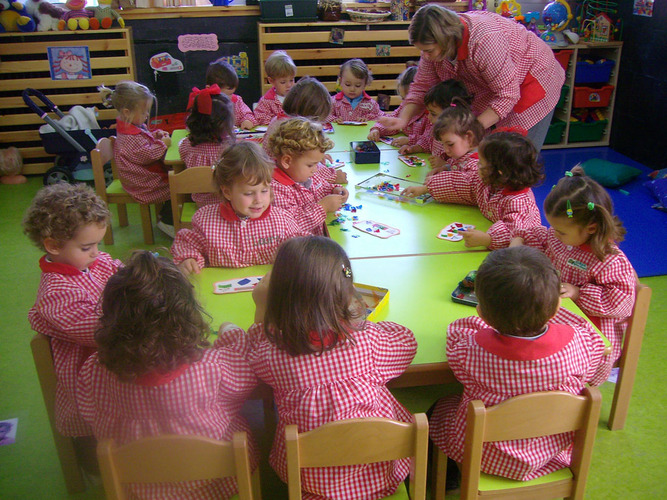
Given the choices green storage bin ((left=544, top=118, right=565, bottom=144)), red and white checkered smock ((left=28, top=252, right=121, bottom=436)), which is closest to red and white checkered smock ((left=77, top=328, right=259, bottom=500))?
red and white checkered smock ((left=28, top=252, right=121, bottom=436))

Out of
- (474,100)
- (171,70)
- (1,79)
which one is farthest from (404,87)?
(1,79)

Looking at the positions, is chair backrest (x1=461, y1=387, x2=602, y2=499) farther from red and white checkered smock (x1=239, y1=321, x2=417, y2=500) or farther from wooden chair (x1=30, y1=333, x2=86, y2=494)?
wooden chair (x1=30, y1=333, x2=86, y2=494)

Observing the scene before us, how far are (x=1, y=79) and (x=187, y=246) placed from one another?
399 centimetres

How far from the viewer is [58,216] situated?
5.90 ft

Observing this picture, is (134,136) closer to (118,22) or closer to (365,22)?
(118,22)

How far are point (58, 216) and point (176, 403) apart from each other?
713mm

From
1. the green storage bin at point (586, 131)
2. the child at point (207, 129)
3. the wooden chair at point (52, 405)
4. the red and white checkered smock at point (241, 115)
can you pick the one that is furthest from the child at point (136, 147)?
the green storage bin at point (586, 131)

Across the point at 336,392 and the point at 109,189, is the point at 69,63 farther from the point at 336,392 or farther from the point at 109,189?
the point at 336,392

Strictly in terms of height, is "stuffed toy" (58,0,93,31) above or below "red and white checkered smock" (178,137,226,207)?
above

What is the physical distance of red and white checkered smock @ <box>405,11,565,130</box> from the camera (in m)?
3.14

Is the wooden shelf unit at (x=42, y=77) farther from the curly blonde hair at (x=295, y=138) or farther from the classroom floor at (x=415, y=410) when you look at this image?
the curly blonde hair at (x=295, y=138)

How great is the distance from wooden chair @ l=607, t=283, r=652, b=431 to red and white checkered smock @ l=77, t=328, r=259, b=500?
51.0 inches

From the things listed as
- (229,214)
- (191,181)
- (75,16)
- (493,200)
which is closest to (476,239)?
(493,200)

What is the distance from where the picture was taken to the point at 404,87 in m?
4.27
